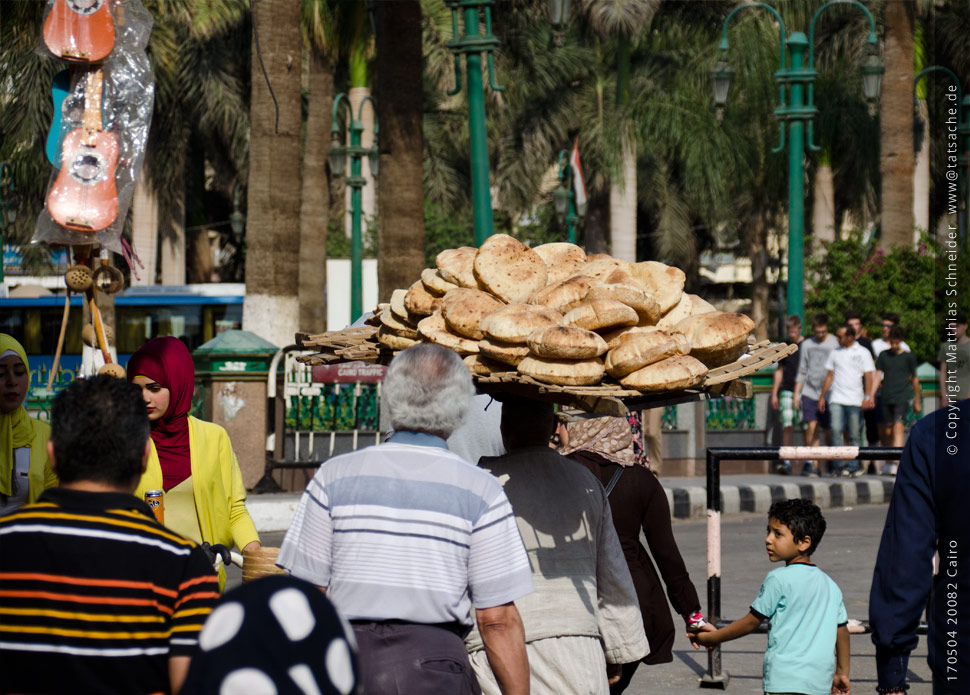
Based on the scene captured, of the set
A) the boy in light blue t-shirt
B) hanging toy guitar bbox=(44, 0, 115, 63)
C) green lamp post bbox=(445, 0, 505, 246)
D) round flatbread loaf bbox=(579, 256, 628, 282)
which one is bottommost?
the boy in light blue t-shirt

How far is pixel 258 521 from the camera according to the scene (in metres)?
12.7

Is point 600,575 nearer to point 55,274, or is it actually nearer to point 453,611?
point 453,611

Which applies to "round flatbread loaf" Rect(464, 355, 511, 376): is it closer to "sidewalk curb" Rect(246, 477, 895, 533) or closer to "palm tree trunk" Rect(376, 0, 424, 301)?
"sidewalk curb" Rect(246, 477, 895, 533)

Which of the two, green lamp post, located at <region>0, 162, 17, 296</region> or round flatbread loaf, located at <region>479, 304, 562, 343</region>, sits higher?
green lamp post, located at <region>0, 162, 17, 296</region>

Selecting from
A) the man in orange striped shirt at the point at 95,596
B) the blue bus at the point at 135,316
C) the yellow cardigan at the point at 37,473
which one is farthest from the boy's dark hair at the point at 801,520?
the blue bus at the point at 135,316

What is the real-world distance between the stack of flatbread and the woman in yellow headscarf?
4.73 ft

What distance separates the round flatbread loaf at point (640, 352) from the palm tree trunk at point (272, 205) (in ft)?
41.8

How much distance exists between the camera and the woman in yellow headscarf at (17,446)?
4.94 meters

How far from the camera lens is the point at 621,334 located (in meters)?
3.98

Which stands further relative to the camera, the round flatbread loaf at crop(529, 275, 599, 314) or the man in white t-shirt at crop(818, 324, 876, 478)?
the man in white t-shirt at crop(818, 324, 876, 478)

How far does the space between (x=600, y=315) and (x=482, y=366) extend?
366mm

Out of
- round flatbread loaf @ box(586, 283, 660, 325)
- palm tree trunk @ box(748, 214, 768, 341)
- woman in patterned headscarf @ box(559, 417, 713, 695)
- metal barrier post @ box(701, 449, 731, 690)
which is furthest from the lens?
palm tree trunk @ box(748, 214, 768, 341)

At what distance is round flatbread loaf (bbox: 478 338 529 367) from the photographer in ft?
12.7

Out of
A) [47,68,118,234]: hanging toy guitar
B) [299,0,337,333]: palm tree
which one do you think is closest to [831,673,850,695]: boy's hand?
[47,68,118,234]: hanging toy guitar
